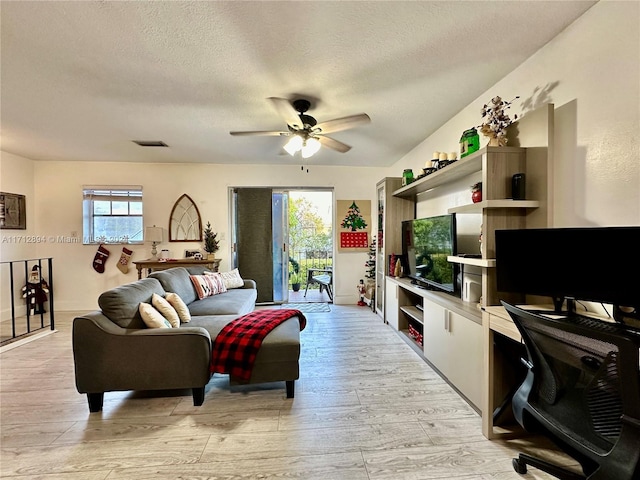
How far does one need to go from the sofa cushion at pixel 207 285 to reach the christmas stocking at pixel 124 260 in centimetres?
190

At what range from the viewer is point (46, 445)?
162 centimetres

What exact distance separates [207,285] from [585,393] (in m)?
3.63

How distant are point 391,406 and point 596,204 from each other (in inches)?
72.0

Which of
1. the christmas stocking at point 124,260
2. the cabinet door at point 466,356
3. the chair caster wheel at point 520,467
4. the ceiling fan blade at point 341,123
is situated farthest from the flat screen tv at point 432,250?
the christmas stocking at point 124,260

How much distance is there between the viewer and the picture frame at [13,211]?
3.97 meters

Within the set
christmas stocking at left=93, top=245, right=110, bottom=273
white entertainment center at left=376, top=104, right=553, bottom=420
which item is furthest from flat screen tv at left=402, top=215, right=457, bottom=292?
christmas stocking at left=93, top=245, right=110, bottom=273

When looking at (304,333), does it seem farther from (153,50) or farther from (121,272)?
(121,272)

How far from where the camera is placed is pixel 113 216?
4676 mm

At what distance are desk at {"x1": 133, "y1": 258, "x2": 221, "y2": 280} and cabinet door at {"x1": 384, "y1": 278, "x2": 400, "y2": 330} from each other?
2.85 meters

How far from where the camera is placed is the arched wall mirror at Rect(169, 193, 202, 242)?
15.5 ft

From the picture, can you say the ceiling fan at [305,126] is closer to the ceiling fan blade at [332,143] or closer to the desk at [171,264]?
the ceiling fan blade at [332,143]

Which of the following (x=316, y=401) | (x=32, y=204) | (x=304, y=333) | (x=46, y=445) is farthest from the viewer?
(x=32, y=204)

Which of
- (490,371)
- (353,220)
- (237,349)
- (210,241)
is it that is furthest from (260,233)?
(490,371)

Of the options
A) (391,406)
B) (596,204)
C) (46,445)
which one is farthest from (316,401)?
(596,204)
